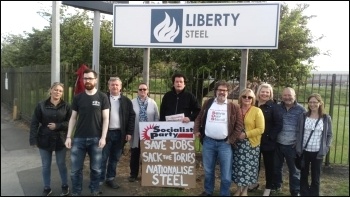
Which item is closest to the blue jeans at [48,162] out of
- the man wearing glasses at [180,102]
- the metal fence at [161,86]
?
the metal fence at [161,86]

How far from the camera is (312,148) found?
13.8 ft

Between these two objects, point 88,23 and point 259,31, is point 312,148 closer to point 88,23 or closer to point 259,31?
point 259,31

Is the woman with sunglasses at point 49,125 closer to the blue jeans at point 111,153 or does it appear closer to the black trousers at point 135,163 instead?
the blue jeans at point 111,153

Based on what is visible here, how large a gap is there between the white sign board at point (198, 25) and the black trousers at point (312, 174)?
6.17 feet

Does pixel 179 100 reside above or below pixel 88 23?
below

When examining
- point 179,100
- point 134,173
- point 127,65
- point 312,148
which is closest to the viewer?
point 312,148

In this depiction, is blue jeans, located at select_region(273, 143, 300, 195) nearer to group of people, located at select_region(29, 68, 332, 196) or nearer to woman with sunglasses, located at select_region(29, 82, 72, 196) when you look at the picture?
group of people, located at select_region(29, 68, 332, 196)

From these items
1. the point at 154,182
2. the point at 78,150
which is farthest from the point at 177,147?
the point at 78,150

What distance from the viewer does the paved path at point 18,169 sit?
12.8ft

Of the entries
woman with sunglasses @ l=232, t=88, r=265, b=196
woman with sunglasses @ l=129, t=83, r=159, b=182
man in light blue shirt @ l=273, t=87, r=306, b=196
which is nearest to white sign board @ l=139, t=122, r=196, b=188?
woman with sunglasses @ l=129, t=83, r=159, b=182

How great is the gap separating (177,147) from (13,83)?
9.34 meters

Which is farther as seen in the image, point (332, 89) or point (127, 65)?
point (127, 65)

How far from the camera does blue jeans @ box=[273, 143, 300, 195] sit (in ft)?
14.7

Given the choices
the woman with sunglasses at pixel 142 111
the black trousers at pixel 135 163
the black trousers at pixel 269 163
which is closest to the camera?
the black trousers at pixel 269 163
